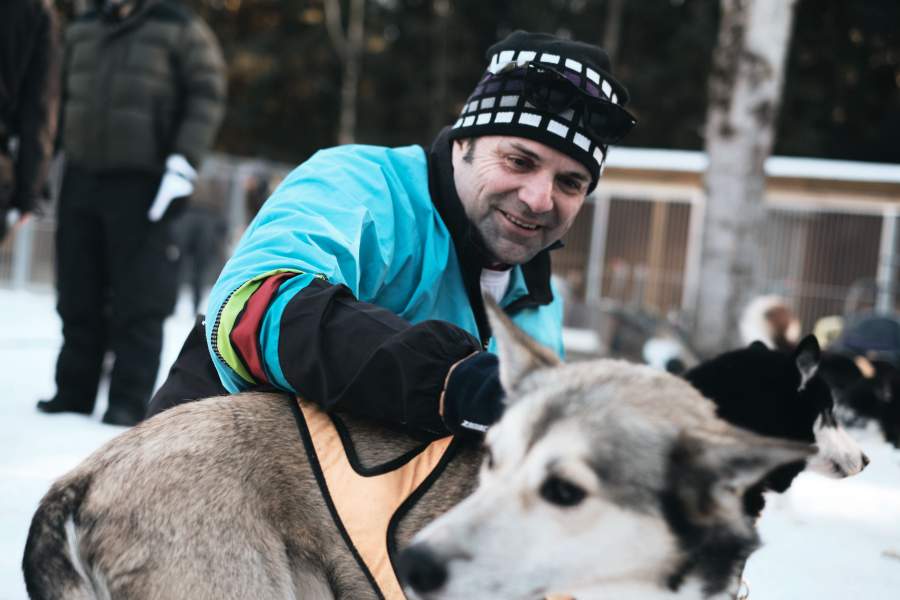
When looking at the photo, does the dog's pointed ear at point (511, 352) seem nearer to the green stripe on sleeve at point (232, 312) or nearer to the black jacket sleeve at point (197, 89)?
the green stripe on sleeve at point (232, 312)

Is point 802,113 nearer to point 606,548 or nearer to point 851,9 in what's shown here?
point 851,9

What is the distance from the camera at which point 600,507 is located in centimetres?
180

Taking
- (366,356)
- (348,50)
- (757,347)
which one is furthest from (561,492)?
(348,50)

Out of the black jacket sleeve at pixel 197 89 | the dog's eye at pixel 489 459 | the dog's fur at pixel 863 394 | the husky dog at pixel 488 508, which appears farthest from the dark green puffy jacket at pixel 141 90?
the dog's fur at pixel 863 394

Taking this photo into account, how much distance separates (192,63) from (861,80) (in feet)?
91.6

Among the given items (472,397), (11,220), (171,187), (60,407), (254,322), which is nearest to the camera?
(472,397)

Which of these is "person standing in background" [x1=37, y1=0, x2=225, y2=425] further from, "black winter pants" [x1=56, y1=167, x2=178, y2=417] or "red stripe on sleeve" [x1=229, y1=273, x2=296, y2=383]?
"red stripe on sleeve" [x1=229, y1=273, x2=296, y2=383]

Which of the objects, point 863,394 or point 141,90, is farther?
point 863,394

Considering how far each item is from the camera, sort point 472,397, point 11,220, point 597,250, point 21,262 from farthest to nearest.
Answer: point 597,250, point 21,262, point 11,220, point 472,397

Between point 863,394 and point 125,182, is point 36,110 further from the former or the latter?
point 863,394

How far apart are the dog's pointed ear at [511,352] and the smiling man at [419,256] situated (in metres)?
0.03

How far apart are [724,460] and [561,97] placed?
1464 millimetres

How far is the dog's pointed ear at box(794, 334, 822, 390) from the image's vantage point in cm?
295

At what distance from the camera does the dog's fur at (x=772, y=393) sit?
8.26ft
